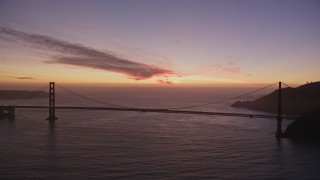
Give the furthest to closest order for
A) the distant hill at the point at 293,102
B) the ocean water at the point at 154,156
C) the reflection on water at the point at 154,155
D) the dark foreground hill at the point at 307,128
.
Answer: the distant hill at the point at 293,102, the dark foreground hill at the point at 307,128, the reflection on water at the point at 154,155, the ocean water at the point at 154,156

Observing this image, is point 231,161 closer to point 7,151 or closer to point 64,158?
point 64,158

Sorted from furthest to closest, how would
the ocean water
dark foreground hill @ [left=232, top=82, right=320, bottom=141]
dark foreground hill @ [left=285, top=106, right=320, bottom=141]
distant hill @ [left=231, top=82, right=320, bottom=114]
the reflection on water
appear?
distant hill @ [left=231, top=82, right=320, bottom=114] → dark foreground hill @ [left=232, top=82, right=320, bottom=141] → dark foreground hill @ [left=285, top=106, right=320, bottom=141] → the reflection on water → the ocean water

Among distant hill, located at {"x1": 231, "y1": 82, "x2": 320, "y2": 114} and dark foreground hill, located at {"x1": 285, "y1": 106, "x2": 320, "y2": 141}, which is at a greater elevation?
distant hill, located at {"x1": 231, "y1": 82, "x2": 320, "y2": 114}

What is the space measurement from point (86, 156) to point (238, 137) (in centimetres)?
1983

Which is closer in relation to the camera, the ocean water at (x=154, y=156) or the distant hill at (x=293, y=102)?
the ocean water at (x=154, y=156)

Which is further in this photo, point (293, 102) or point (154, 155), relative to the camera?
point (293, 102)

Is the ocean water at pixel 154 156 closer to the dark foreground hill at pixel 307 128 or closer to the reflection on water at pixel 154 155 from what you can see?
the reflection on water at pixel 154 155

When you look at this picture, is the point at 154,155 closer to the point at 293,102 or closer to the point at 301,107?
the point at 301,107

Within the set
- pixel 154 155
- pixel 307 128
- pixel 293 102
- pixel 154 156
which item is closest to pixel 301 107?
pixel 293 102

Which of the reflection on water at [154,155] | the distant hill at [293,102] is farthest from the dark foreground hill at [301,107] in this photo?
the reflection on water at [154,155]

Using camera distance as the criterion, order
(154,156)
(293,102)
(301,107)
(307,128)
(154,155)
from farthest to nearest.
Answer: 1. (293,102)
2. (301,107)
3. (307,128)
4. (154,155)
5. (154,156)

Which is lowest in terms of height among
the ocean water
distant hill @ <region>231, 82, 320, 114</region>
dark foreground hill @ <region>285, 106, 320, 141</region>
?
the ocean water

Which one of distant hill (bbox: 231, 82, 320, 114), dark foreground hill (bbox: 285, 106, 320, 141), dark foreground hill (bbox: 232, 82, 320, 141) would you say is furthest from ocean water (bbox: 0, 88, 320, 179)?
distant hill (bbox: 231, 82, 320, 114)

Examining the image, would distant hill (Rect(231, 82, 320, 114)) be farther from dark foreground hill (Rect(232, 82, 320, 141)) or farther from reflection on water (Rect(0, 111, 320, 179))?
reflection on water (Rect(0, 111, 320, 179))
